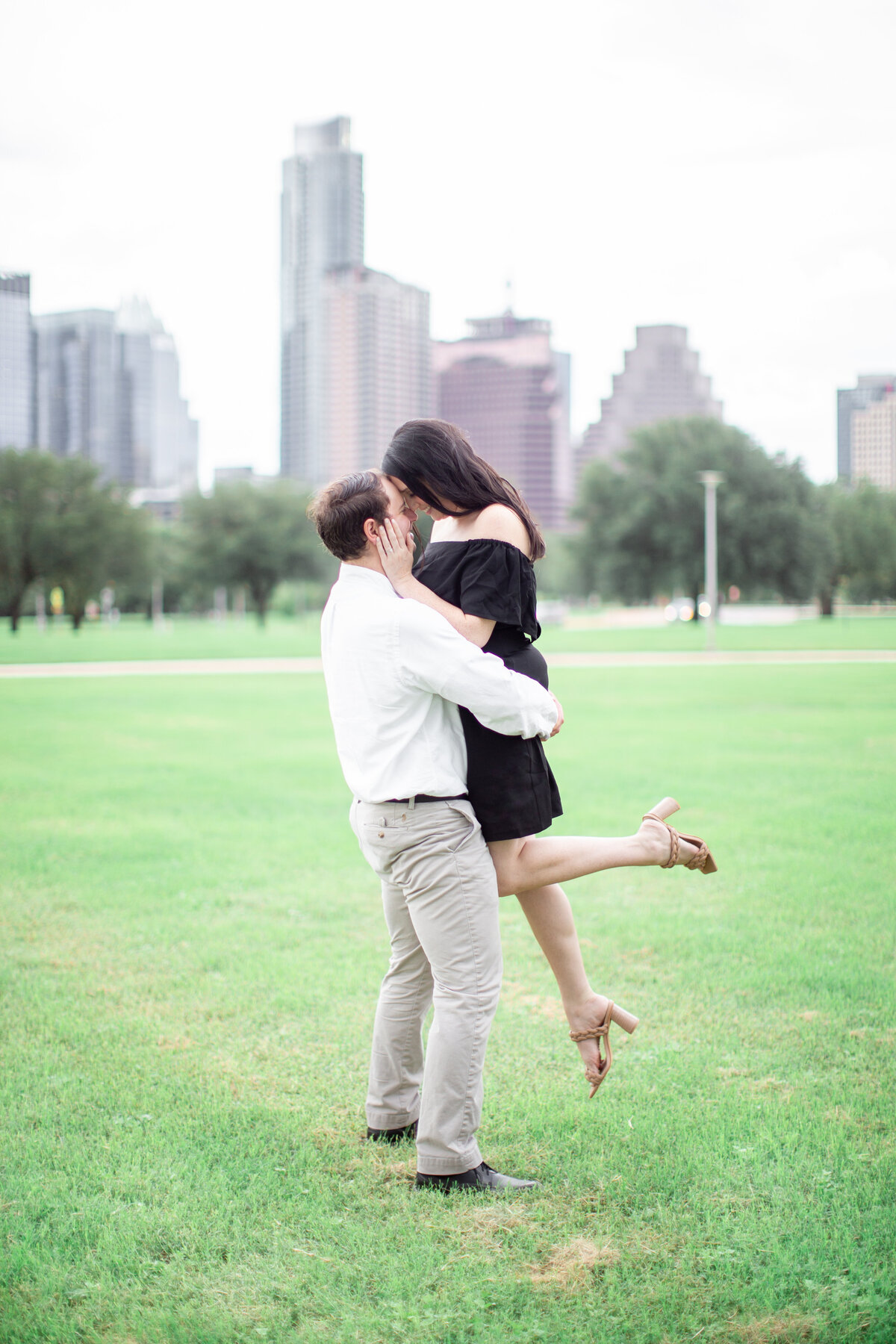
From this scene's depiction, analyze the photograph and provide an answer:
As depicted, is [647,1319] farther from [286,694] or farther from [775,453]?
[775,453]

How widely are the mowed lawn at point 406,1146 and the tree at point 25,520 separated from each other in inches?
1988

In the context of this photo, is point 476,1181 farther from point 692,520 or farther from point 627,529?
point 692,520

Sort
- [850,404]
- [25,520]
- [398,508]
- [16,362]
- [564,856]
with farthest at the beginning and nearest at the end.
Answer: [850,404] < [16,362] < [25,520] < [564,856] < [398,508]

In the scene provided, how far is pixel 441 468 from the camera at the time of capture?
2.78 meters

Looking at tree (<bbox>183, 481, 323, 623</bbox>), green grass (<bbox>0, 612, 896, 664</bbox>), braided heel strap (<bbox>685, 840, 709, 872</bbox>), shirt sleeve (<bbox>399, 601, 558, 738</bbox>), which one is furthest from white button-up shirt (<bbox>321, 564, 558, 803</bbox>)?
tree (<bbox>183, 481, 323, 623</bbox>)

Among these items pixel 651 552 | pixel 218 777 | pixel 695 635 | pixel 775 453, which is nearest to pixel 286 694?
pixel 218 777

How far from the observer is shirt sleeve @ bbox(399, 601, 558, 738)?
8.55 feet

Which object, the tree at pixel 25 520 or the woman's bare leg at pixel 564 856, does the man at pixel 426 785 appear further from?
the tree at pixel 25 520

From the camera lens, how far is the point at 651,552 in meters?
53.9

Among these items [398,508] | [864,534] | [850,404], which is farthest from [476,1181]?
[850,404]

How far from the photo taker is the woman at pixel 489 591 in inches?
109

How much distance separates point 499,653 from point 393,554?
391 millimetres

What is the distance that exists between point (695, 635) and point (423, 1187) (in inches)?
1823

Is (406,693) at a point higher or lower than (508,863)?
higher
